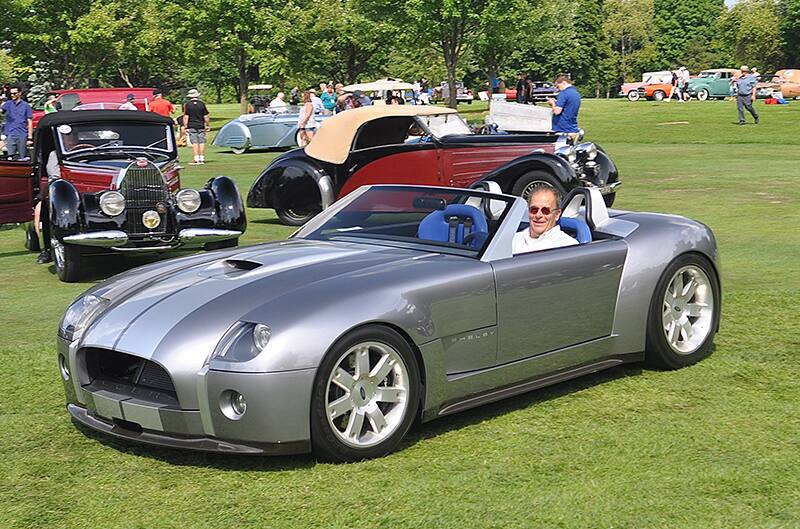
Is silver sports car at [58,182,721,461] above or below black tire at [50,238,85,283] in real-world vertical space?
above

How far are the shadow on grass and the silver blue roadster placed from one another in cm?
2492

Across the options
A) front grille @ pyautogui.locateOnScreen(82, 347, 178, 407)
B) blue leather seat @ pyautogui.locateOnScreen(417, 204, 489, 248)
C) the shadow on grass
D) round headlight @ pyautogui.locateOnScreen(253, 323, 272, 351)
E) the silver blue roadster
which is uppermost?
blue leather seat @ pyautogui.locateOnScreen(417, 204, 489, 248)

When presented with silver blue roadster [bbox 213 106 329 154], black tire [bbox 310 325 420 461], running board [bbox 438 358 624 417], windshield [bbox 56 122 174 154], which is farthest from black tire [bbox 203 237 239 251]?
silver blue roadster [bbox 213 106 329 154]

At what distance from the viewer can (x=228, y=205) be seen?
40.1ft

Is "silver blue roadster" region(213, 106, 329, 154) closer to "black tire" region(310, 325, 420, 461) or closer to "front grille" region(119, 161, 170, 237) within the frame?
"front grille" region(119, 161, 170, 237)

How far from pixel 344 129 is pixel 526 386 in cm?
1034

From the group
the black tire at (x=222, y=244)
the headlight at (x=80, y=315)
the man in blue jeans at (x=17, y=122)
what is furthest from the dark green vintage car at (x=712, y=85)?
the headlight at (x=80, y=315)

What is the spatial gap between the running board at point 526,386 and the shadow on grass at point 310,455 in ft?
0.51

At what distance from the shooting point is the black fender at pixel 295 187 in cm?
1594

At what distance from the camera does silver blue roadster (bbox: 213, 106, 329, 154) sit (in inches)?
1225

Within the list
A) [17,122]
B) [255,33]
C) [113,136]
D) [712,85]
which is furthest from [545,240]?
[712,85]

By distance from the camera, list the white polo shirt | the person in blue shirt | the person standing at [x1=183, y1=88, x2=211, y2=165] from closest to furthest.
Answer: the white polo shirt < the person in blue shirt < the person standing at [x1=183, y1=88, x2=211, y2=165]

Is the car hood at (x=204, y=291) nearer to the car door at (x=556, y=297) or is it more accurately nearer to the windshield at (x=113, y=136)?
the car door at (x=556, y=297)

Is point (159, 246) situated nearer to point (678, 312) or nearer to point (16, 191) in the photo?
point (16, 191)
